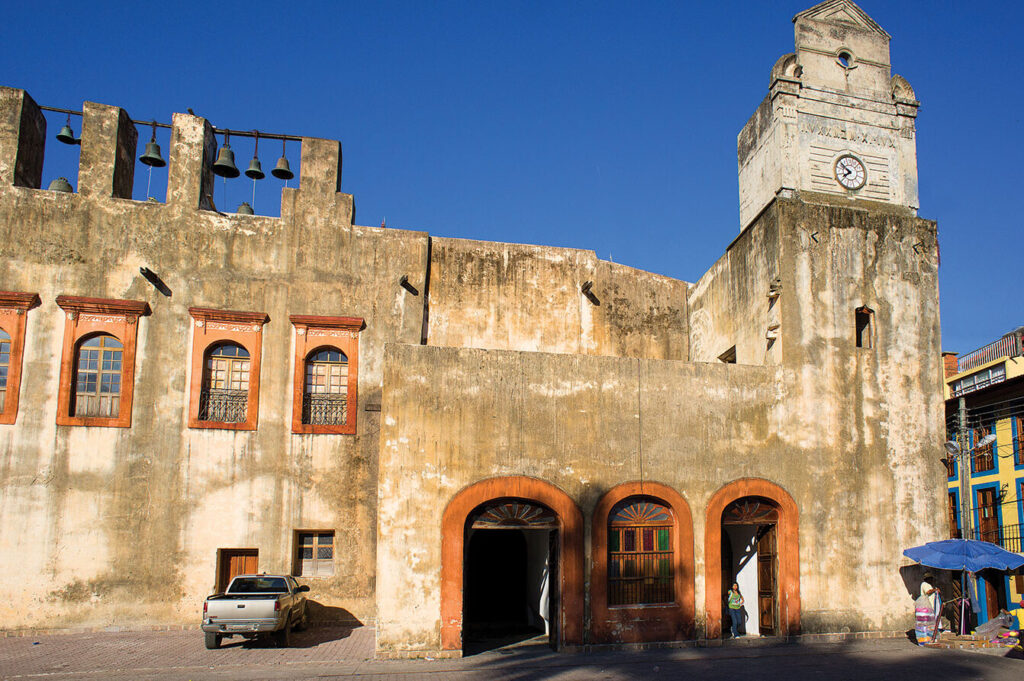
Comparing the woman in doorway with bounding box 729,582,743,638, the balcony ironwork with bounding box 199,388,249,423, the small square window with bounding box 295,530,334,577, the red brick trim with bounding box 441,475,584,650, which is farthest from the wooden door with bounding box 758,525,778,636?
the balcony ironwork with bounding box 199,388,249,423

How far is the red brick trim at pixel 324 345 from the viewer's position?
660 inches

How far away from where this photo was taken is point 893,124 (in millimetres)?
17719

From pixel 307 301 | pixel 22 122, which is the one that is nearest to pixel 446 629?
pixel 307 301

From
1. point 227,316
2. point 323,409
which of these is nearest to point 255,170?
point 227,316

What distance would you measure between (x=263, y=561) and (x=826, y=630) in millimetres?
10816

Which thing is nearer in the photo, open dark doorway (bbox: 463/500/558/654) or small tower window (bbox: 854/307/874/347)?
open dark doorway (bbox: 463/500/558/654)

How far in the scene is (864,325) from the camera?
1622 cm

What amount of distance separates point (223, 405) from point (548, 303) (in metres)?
7.67

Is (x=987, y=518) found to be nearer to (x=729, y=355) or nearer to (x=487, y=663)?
(x=729, y=355)

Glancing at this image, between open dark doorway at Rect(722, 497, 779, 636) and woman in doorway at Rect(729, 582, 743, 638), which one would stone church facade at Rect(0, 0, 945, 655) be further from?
woman in doorway at Rect(729, 582, 743, 638)

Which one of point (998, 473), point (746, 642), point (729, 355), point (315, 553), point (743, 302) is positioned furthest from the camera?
point (998, 473)

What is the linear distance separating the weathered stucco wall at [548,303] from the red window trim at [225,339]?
382cm

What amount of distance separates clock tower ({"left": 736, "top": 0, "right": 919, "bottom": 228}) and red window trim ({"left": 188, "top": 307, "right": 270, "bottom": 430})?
11199 millimetres

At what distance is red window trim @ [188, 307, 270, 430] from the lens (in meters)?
16.5
